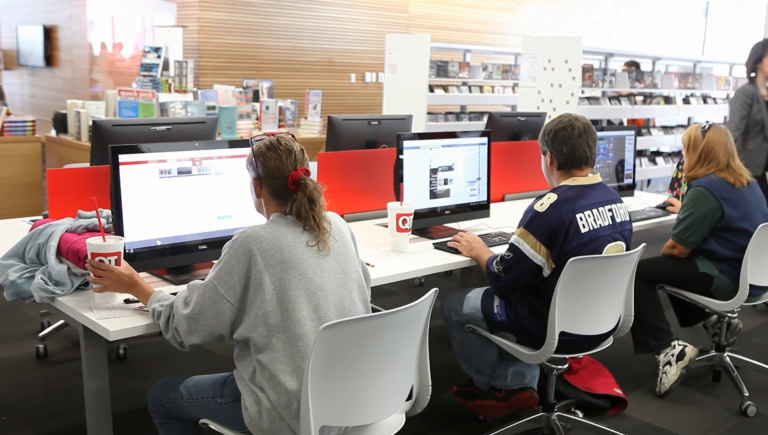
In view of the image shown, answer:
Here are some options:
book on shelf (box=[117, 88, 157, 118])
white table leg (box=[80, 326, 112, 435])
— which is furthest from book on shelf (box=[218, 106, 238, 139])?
white table leg (box=[80, 326, 112, 435])

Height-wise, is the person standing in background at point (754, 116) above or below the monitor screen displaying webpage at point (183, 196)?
above

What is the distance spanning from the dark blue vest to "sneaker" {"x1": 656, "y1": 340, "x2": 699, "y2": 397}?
1.27ft

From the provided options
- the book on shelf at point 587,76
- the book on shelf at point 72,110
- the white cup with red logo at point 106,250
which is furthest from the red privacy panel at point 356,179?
the book on shelf at point 587,76

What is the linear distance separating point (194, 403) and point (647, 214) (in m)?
2.49

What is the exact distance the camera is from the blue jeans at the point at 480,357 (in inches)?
105

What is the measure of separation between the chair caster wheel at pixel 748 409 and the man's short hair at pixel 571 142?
135 cm

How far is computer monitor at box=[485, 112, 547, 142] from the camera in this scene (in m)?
3.93

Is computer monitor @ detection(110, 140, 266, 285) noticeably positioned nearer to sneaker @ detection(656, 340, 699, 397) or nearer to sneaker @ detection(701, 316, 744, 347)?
sneaker @ detection(656, 340, 699, 397)

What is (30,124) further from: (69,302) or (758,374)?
(758,374)

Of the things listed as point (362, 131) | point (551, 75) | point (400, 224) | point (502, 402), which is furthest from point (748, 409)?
point (551, 75)

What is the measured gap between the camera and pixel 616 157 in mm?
3869

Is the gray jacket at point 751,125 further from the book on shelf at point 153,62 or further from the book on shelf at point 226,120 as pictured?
the book on shelf at point 153,62

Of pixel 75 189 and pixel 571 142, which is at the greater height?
pixel 571 142

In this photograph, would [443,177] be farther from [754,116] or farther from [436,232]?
[754,116]
